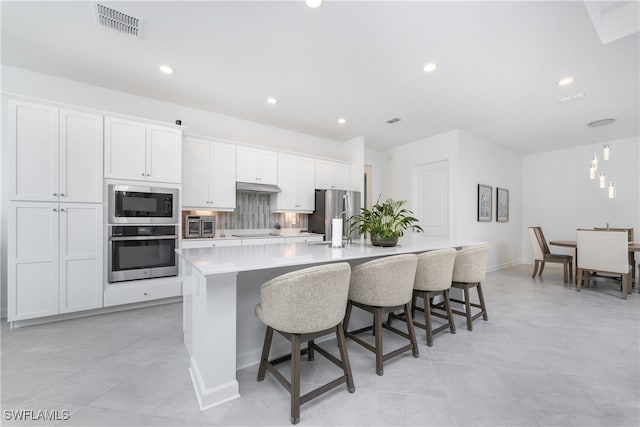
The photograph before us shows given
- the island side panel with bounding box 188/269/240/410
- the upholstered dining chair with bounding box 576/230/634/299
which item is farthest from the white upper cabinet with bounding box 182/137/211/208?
the upholstered dining chair with bounding box 576/230/634/299

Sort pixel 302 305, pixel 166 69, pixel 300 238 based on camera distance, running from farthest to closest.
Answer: pixel 300 238 < pixel 166 69 < pixel 302 305

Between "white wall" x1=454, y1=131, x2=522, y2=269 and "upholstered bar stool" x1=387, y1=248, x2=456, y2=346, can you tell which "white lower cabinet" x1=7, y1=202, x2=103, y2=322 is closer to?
"upholstered bar stool" x1=387, y1=248, x2=456, y2=346

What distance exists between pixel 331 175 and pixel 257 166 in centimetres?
149

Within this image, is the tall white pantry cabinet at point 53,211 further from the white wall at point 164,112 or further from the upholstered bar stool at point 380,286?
the upholstered bar stool at point 380,286

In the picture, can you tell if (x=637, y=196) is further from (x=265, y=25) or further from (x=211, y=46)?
(x=211, y=46)


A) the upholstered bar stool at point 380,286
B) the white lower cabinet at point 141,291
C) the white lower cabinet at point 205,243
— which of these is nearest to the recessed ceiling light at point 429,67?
the upholstered bar stool at point 380,286

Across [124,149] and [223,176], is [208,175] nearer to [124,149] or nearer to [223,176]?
[223,176]

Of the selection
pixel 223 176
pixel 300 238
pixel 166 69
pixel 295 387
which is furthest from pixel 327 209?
pixel 295 387

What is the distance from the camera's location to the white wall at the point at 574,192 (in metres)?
5.23

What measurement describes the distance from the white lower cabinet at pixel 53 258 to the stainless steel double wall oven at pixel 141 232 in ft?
0.44

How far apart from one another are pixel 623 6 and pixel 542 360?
299 cm

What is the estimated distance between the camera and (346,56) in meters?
2.59

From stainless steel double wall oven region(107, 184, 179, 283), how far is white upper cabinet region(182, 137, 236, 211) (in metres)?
0.39

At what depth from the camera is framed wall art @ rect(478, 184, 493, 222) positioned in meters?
5.27
